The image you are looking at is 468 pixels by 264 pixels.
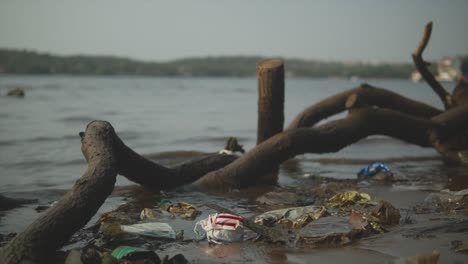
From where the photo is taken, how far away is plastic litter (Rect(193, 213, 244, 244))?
15.1ft

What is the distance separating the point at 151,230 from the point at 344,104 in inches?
202

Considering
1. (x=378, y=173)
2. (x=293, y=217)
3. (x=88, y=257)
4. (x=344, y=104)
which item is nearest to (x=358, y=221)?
(x=293, y=217)

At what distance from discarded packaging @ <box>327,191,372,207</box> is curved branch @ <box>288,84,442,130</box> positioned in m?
2.41

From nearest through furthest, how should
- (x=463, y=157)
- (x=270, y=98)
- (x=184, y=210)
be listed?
(x=184, y=210), (x=270, y=98), (x=463, y=157)

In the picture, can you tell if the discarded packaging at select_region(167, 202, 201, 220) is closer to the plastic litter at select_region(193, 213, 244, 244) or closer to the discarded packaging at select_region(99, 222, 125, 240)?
the plastic litter at select_region(193, 213, 244, 244)

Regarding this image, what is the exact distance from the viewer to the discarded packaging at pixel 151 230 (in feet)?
15.4

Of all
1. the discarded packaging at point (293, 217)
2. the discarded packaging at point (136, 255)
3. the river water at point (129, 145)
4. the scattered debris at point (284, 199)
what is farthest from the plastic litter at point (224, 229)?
the scattered debris at point (284, 199)

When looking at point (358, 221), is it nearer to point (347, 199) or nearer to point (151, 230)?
point (347, 199)

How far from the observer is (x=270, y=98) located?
7402mm

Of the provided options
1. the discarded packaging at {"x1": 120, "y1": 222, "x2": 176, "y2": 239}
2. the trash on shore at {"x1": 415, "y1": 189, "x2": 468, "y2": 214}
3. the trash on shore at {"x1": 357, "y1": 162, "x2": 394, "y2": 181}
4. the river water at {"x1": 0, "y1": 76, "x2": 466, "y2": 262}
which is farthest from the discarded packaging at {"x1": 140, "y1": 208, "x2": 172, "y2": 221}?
the trash on shore at {"x1": 357, "y1": 162, "x2": 394, "y2": 181}

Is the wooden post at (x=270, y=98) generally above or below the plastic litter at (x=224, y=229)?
above

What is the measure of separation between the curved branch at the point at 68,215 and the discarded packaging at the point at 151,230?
456 mm

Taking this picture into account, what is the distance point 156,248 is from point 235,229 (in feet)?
2.38

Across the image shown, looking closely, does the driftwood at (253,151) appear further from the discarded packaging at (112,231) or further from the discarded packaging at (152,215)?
the discarded packaging at (152,215)
